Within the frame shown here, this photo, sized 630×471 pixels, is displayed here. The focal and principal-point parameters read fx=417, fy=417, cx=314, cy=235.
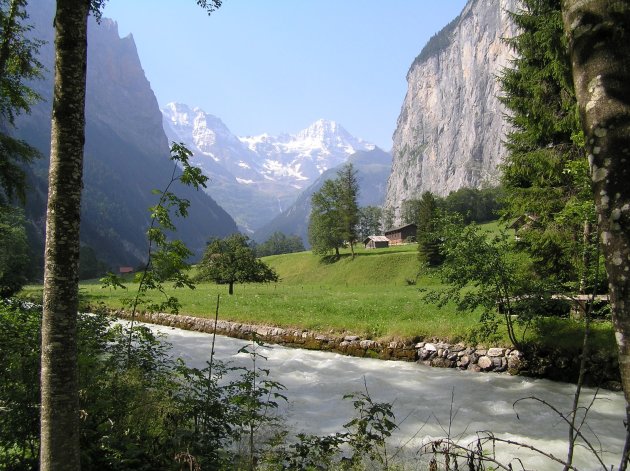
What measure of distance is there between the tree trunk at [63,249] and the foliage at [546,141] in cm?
1464

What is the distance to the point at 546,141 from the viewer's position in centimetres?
1797

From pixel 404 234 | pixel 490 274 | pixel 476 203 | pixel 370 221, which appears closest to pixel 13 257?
pixel 490 274

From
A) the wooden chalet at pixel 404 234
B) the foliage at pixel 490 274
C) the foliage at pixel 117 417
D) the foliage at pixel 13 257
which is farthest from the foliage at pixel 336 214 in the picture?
the foliage at pixel 117 417

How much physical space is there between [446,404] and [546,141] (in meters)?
13.0

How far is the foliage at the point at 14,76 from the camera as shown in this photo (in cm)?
1123

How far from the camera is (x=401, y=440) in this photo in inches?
318

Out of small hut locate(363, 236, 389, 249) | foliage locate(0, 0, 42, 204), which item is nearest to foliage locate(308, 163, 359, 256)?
small hut locate(363, 236, 389, 249)

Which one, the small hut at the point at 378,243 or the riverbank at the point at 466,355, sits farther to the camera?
the small hut at the point at 378,243

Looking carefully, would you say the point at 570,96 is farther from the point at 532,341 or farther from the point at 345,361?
the point at 345,361

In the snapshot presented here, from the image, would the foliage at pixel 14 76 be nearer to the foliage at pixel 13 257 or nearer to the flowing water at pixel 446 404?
the flowing water at pixel 446 404

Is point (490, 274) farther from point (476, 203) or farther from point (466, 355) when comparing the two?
point (476, 203)

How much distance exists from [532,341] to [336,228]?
57.9 meters

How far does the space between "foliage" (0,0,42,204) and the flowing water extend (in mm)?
8376

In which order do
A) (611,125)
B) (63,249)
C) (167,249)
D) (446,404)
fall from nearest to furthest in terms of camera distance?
(611,125) → (63,249) → (167,249) → (446,404)
